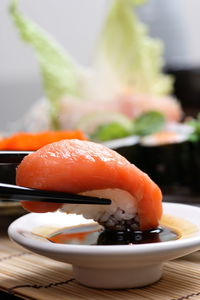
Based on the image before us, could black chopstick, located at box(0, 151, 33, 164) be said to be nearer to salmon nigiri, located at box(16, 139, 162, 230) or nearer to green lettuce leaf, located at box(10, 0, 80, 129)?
salmon nigiri, located at box(16, 139, 162, 230)

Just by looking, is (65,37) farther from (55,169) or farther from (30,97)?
(55,169)

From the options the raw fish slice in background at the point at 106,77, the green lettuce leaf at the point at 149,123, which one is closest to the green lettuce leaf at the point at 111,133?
the green lettuce leaf at the point at 149,123

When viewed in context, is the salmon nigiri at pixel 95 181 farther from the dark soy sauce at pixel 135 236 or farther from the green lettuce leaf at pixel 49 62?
the green lettuce leaf at pixel 49 62

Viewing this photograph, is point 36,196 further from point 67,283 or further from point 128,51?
point 128,51

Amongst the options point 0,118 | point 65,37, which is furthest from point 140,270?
point 65,37

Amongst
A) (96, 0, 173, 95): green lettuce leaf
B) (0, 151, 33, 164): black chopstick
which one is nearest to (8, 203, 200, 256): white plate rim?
(0, 151, 33, 164): black chopstick

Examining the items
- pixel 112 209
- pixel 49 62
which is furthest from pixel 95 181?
pixel 49 62

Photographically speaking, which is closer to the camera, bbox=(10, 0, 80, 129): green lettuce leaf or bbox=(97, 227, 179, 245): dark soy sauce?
bbox=(97, 227, 179, 245): dark soy sauce
